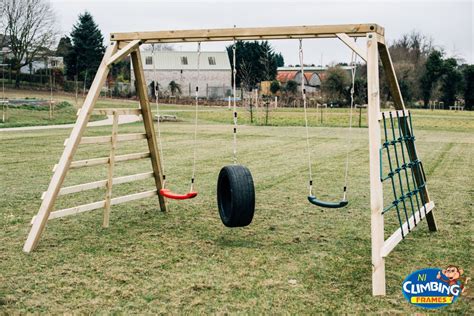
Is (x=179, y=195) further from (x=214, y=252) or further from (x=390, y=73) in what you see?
(x=390, y=73)

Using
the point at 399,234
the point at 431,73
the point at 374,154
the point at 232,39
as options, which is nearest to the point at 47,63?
the point at 431,73

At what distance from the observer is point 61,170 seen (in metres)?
5.91

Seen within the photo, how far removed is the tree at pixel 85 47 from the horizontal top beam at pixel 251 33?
50899 mm

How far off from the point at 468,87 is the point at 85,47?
3761 cm

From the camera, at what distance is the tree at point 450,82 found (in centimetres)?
5394

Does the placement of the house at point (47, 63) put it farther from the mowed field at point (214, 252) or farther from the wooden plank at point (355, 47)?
the wooden plank at point (355, 47)

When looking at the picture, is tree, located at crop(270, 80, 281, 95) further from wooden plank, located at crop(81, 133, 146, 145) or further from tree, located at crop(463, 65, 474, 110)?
wooden plank, located at crop(81, 133, 146, 145)

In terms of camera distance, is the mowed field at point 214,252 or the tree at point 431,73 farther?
the tree at point 431,73

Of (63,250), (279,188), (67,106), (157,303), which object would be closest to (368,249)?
(157,303)

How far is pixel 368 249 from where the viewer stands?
19.3ft

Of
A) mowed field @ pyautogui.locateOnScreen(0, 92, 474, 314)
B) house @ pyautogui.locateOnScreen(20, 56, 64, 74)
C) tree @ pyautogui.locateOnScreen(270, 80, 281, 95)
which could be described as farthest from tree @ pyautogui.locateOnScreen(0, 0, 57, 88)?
mowed field @ pyautogui.locateOnScreen(0, 92, 474, 314)

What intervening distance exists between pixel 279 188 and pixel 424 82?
49.9 meters

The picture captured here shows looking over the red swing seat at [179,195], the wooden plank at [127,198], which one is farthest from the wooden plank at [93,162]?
the red swing seat at [179,195]

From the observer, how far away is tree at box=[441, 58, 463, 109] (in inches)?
2124
